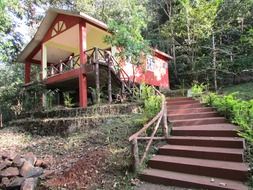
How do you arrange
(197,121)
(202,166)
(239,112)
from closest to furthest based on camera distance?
(202,166)
(239,112)
(197,121)

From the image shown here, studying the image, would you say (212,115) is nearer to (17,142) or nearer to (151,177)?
(151,177)

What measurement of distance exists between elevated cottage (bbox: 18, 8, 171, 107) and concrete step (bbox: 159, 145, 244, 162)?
5795 millimetres

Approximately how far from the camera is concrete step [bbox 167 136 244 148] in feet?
20.9

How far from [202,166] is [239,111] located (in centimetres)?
249

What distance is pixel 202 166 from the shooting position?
19.1ft

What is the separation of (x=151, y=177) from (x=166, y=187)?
46cm

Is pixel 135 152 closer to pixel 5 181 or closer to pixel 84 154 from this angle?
pixel 84 154

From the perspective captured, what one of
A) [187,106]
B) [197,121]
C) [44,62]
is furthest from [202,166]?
[44,62]

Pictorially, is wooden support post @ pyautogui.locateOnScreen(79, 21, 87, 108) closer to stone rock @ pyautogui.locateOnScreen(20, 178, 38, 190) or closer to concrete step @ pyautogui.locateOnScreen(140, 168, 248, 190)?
stone rock @ pyautogui.locateOnScreen(20, 178, 38, 190)

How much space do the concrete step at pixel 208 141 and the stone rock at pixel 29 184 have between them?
375 centimetres

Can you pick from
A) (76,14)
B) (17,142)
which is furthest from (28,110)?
(76,14)

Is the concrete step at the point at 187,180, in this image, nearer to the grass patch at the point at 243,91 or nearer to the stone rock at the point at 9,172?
the stone rock at the point at 9,172

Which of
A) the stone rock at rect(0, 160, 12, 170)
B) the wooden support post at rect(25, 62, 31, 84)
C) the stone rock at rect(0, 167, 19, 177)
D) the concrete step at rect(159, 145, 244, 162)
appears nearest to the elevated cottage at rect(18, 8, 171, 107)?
the wooden support post at rect(25, 62, 31, 84)

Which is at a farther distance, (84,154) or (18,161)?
(84,154)
